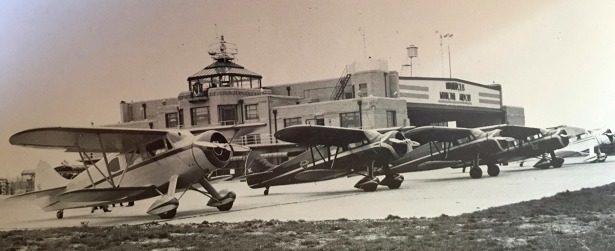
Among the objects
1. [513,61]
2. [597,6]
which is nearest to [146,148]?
[513,61]

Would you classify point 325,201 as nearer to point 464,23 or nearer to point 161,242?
point 161,242

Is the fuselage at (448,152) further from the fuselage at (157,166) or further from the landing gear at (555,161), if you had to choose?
the fuselage at (157,166)

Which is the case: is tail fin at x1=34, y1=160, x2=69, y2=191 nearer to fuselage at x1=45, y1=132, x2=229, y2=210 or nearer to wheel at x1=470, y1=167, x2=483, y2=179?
fuselage at x1=45, y1=132, x2=229, y2=210

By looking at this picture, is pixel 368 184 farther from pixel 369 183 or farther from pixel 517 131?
pixel 517 131

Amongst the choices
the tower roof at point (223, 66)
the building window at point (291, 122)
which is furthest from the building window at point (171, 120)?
the building window at point (291, 122)

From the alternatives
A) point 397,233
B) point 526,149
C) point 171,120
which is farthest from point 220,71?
point 526,149

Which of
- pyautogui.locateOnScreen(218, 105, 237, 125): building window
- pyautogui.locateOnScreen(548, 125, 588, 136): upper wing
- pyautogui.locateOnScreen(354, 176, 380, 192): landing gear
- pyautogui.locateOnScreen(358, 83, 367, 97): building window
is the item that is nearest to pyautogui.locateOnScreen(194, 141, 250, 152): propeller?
pyautogui.locateOnScreen(218, 105, 237, 125): building window
